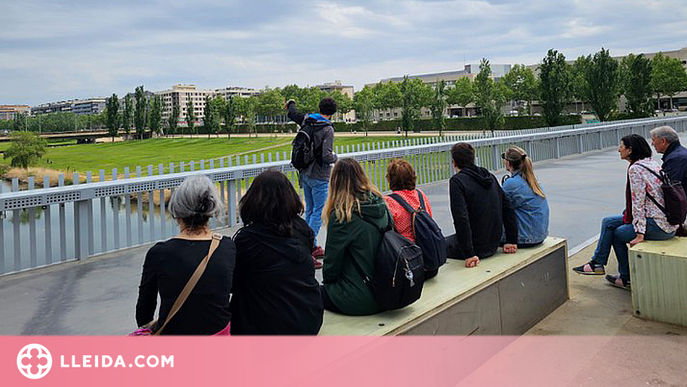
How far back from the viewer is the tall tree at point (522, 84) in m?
74.2

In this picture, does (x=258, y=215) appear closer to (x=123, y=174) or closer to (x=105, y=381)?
(x=105, y=381)

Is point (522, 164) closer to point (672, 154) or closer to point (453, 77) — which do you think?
point (672, 154)

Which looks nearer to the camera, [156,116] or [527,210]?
[527,210]

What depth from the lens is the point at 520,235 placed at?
4.78 metres

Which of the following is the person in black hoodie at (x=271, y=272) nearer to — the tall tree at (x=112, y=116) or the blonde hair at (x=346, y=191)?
the blonde hair at (x=346, y=191)

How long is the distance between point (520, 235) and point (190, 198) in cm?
326

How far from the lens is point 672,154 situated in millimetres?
5074

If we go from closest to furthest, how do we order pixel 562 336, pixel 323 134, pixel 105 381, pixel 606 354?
pixel 105 381 < pixel 606 354 < pixel 562 336 < pixel 323 134

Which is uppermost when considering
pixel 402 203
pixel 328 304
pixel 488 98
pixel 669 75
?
pixel 669 75

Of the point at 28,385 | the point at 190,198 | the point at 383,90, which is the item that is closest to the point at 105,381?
the point at 28,385

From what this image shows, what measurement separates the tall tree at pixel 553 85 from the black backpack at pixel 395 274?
36.1m

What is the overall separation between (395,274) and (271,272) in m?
0.77

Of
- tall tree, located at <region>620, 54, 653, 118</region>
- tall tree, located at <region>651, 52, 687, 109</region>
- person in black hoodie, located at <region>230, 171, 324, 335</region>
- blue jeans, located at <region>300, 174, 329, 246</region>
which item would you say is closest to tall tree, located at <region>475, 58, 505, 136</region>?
tall tree, located at <region>620, 54, 653, 118</region>

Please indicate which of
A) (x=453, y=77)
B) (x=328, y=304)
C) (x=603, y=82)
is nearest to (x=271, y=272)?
(x=328, y=304)
